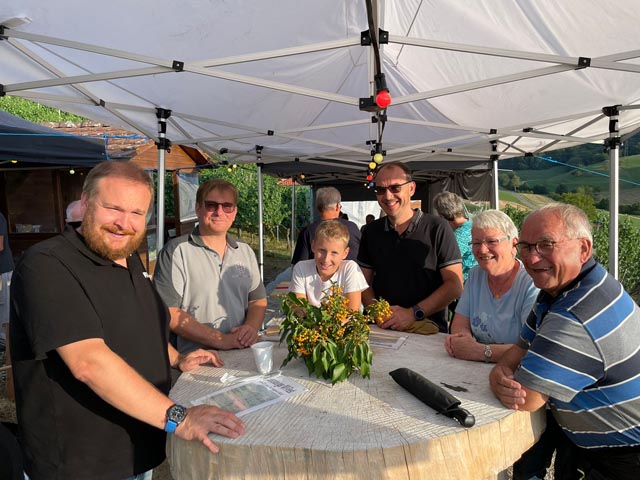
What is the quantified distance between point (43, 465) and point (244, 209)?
21.5 meters

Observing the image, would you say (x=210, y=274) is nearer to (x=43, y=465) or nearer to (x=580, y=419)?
(x=43, y=465)

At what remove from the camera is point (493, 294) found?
220 centimetres

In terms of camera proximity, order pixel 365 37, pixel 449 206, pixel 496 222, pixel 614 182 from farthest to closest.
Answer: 1. pixel 449 206
2. pixel 614 182
3. pixel 365 37
4. pixel 496 222

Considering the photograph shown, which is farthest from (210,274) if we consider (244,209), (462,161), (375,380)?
(244,209)

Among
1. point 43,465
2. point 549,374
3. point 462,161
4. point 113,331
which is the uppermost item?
point 462,161

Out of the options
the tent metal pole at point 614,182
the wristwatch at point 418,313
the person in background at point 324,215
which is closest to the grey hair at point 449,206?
the person in background at point 324,215

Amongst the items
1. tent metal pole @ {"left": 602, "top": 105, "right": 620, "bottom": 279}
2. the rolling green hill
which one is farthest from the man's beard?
the rolling green hill

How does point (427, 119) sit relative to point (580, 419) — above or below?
above

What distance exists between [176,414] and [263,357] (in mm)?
519

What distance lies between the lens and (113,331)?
57.7 inches

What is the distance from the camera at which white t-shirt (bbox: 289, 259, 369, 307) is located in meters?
2.52

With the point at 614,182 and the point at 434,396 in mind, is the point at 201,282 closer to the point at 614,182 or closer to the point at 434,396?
the point at 434,396

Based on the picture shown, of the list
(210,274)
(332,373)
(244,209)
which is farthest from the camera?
(244,209)

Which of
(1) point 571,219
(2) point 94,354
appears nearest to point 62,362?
(2) point 94,354
